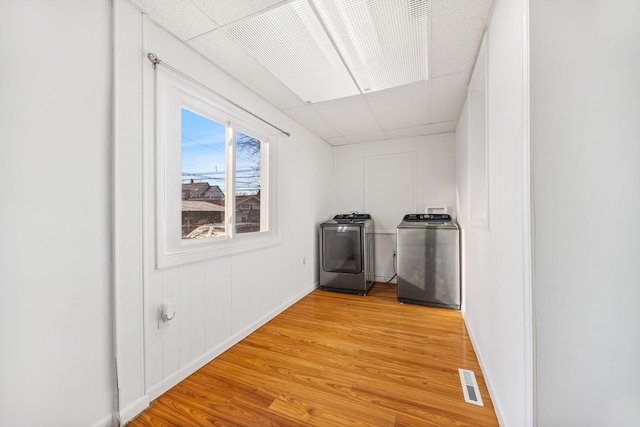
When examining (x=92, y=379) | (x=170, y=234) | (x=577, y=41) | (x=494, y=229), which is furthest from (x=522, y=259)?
(x=92, y=379)

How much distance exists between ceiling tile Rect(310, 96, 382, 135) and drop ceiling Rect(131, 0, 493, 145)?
0.09ft

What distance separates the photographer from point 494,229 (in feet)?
4.47

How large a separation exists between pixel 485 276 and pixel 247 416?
167 centimetres

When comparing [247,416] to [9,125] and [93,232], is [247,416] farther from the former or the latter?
[9,125]

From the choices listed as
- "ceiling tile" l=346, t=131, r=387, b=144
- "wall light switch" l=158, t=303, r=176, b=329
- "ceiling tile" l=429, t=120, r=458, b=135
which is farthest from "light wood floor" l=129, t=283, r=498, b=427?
"ceiling tile" l=346, t=131, r=387, b=144

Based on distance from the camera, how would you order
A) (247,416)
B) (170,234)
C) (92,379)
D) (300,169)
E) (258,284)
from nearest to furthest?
(92,379) → (247,416) → (170,234) → (258,284) → (300,169)

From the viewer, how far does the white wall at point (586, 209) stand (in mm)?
770

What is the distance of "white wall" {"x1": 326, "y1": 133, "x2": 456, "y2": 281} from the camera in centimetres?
358

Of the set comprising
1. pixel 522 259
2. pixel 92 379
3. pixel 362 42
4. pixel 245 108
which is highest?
pixel 362 42

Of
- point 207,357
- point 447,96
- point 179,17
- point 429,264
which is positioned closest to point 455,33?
point 447,96

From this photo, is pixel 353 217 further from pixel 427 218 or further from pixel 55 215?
pixel 55 215

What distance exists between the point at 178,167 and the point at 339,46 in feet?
4.51

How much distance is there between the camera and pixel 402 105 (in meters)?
2.61

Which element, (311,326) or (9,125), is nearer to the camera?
(9,125)
